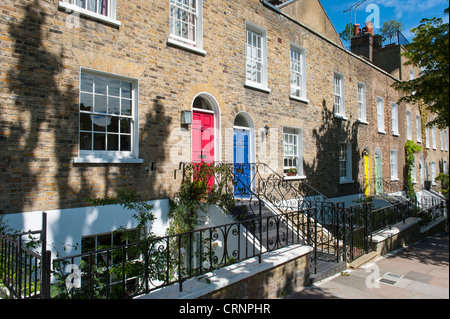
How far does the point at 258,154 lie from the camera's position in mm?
10531

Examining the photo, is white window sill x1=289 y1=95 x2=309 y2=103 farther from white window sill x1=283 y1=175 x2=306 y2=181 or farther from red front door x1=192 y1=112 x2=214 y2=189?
red front door x1=192 y1=112 x2=214 y2=189

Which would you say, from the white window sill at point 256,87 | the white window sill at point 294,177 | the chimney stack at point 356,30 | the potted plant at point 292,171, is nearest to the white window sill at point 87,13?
the white window sill at point 256,87

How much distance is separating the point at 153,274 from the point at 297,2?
12362mm

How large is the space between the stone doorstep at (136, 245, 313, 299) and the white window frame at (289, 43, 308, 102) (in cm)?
784

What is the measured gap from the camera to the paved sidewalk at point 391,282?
244 cm

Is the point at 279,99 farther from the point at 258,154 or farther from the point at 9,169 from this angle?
the point at 9,169

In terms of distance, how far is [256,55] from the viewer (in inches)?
429

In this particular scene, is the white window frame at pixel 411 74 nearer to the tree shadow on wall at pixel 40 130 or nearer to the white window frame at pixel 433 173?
the white window frame at pixel 433 173

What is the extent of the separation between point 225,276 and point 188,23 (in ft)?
22.8

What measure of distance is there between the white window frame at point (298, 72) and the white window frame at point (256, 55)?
1.72m

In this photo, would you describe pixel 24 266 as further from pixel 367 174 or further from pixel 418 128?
pixel 418 128

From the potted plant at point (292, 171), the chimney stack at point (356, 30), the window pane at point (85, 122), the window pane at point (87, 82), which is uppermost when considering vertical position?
the chimney stack at point (356, 30)

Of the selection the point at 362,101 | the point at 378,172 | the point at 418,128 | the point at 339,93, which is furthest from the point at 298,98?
the point at 418,128
